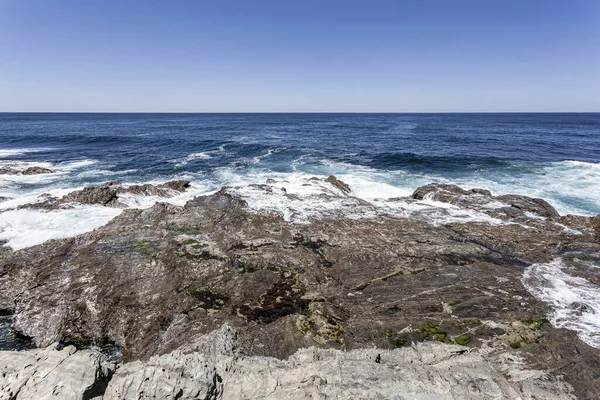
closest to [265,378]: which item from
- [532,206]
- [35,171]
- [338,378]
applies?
[338,378]

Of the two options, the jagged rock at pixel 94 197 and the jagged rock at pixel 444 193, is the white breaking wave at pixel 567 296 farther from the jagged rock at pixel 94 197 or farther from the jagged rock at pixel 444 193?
the jagged rock at pixel 94 197

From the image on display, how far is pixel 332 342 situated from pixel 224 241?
8549 mm

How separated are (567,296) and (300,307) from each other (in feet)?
35.1

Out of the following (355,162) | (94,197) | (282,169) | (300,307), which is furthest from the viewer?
(355,162)

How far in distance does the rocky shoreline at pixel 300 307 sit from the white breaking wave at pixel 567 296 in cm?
31

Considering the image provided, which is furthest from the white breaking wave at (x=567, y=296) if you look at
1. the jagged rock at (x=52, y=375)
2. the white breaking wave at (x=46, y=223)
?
the white breaking wave at (x=46, y=223)

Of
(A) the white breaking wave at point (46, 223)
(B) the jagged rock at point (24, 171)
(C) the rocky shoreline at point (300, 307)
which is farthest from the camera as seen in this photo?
(B) the jagged rock at point (24, 171)

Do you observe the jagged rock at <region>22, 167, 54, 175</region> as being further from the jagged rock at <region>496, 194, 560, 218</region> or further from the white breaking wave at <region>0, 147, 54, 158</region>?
the jagged rock at <region>496, 194, 560, 218</region>

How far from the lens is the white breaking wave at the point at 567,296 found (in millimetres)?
10183

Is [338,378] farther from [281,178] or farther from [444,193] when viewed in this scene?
[281,178]

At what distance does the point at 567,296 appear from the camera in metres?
11.9

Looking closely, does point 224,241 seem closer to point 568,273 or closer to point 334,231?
point 334,231

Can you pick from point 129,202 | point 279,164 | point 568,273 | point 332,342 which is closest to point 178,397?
point 332,342

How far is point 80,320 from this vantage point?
37.7 feet
